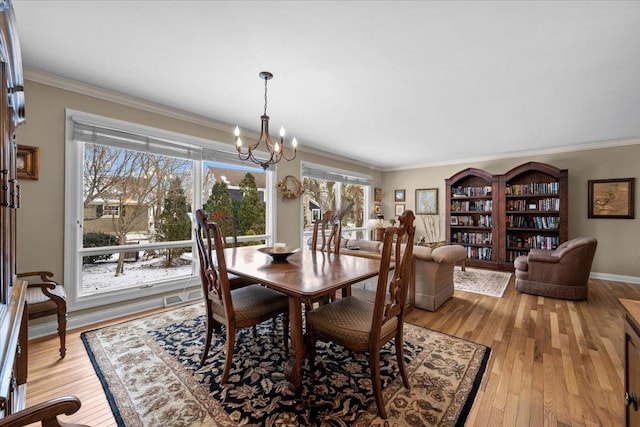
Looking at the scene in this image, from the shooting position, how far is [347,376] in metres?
1.84

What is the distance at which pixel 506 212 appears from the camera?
16.5ft

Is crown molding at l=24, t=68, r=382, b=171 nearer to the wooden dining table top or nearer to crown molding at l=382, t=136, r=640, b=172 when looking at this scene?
the wooden dining table top

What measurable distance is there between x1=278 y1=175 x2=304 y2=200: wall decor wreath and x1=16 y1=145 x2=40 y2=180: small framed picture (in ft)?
9.10

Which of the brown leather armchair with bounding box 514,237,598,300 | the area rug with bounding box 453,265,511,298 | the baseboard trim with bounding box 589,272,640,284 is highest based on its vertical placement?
the brown leather armchair with bounding box 514,237,598,300

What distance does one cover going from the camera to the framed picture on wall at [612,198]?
13.9 ft

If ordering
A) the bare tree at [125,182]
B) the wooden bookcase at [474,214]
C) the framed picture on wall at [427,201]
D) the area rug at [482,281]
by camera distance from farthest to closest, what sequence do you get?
the framed picture on wall at [427,201] < the wooden bookcase at [474,214] < the area rug at [482,281] < the bare tree at [125,182]

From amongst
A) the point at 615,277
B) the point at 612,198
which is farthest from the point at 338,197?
the point at 615,277

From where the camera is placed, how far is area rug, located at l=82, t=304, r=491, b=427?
1.49m

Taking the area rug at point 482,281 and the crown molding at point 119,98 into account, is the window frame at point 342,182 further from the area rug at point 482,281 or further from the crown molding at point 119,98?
the area rug at point 482,281

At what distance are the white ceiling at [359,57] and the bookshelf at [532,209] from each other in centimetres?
128

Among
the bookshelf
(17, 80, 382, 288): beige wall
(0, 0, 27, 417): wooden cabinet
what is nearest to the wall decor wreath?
(17, 80, 382, 288): beige wall

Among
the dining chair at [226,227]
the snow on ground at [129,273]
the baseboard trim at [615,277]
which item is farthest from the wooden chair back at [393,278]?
the baseboard trim at [615,277]

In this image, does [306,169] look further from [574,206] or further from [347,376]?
[574,206]

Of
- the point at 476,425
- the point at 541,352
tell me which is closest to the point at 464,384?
the point at 476,425
